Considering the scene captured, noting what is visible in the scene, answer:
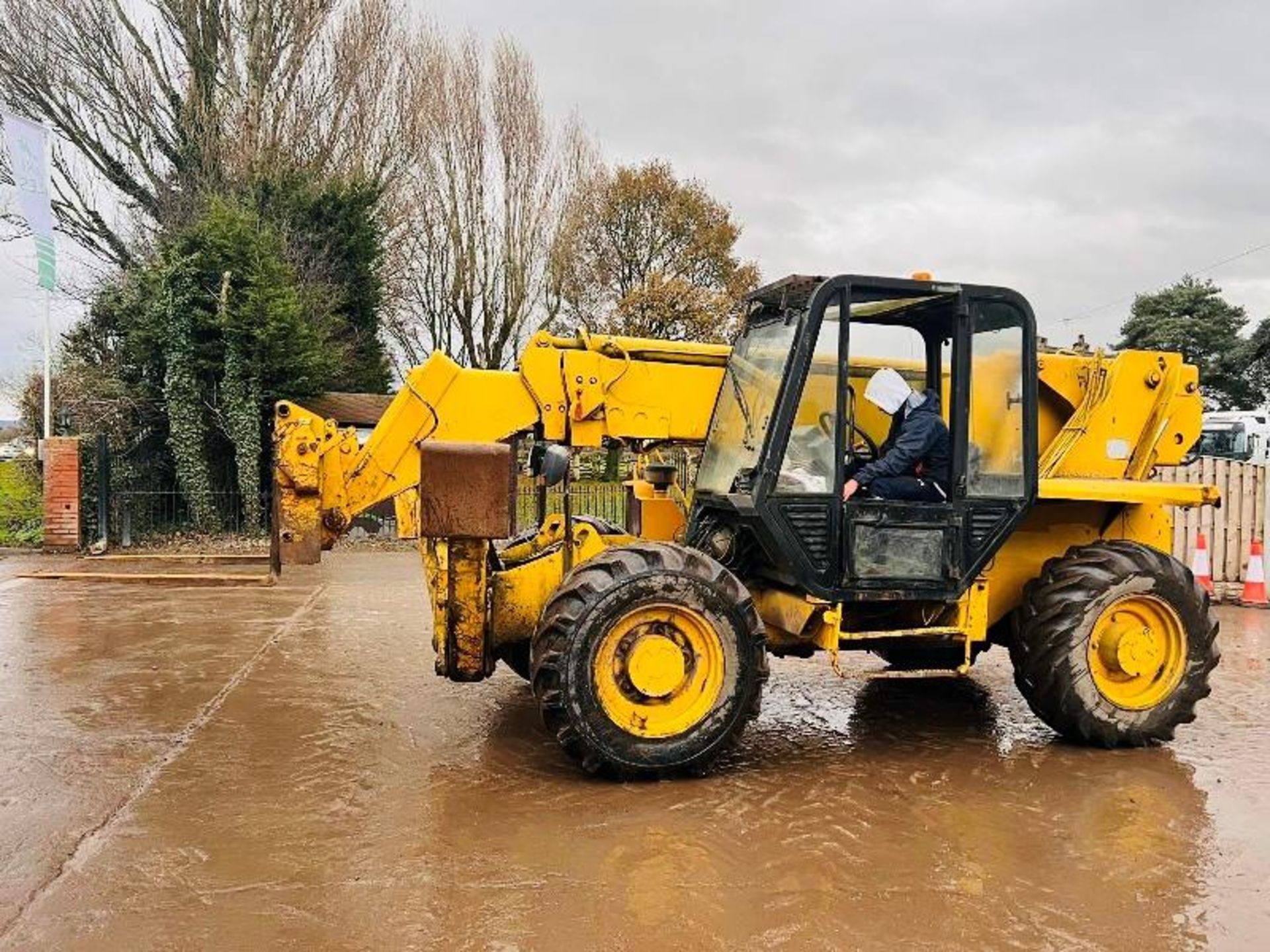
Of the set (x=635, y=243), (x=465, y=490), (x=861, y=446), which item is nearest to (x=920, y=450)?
(x=861, y=446)

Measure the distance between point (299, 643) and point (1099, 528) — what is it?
6354 millimetres

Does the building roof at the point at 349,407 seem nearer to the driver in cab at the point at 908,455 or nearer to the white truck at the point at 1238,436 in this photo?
the driver in cab at the point at 908,455

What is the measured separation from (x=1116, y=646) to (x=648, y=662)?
274 cm

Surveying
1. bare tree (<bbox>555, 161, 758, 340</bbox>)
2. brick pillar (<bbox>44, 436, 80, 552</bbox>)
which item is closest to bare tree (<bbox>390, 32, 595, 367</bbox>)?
bare tree (<bbox>555, 161, 758, 340</bbox>)

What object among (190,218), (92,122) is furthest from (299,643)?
(92,122)

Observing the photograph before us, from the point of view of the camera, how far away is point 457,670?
572 centimetres

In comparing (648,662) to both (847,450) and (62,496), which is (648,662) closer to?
(847,450)

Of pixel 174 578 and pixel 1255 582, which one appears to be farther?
pixel 174 578

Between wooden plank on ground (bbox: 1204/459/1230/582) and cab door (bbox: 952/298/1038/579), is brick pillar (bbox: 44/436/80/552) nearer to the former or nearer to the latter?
cab door (bbox: 952/298/1038/579)

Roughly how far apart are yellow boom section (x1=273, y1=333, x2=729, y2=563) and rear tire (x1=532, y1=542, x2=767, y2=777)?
42.8 inches

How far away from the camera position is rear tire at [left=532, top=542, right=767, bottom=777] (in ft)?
17.0

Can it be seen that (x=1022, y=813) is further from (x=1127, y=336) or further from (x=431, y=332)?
(x=1127, y=336)

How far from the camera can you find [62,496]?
625 inches

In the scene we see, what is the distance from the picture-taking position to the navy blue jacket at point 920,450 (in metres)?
5.75
